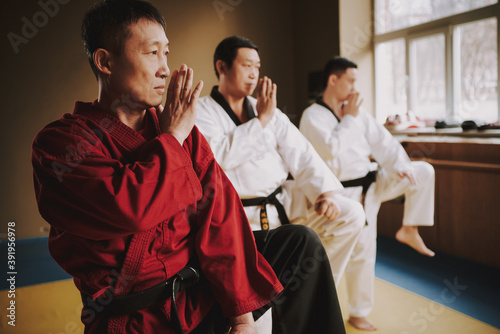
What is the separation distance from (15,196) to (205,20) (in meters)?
2.77

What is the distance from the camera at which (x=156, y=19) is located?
1.17m

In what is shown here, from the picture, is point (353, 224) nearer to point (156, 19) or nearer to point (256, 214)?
point (256, 214)

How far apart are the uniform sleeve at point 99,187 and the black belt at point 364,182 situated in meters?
1.79

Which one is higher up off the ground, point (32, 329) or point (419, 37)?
point (419, 37)

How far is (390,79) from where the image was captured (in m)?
4.52

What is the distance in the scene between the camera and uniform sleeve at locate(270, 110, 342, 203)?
2.16 metres

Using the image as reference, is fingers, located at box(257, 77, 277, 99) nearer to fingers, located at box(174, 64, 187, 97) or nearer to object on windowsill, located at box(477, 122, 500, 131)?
fingers, located at box(174, 64, 187, 97)

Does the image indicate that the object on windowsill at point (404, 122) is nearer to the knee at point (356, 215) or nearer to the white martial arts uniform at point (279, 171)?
the white martial arts uniform at point (279, 171)

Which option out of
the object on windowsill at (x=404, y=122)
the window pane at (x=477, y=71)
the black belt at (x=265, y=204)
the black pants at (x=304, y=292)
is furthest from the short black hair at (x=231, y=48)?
the window pane at (x=477, y=71)

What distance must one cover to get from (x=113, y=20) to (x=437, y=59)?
11.8 feet

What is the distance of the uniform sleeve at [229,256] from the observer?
108 centimetres

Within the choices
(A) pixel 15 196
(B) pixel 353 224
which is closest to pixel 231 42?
(B) pixel 353 224

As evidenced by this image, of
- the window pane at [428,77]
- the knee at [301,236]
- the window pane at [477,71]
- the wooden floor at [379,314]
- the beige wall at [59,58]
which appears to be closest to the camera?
the knee at [301,236]

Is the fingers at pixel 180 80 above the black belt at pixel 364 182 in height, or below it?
above
